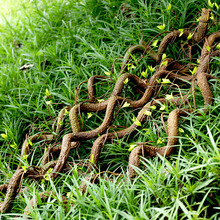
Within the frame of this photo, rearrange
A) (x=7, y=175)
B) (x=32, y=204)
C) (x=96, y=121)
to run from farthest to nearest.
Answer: (x=96, y=121), (x=7, y=175), (x=32, y=204)

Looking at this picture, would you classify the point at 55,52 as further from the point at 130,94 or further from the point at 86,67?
the point at 130,94

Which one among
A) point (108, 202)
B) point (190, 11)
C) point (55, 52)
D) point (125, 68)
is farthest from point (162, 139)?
point (55, 52)

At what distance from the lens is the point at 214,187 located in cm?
124

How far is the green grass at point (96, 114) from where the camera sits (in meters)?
1.31

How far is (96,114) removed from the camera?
2.16 meters

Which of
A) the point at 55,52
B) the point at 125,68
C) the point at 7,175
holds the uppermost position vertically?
the point at 55,52

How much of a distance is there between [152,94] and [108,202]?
108 centimetres

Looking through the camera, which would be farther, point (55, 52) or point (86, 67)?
point (55, 52)

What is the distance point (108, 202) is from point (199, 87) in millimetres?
1089

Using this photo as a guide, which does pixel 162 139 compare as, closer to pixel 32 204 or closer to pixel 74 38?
pixel 32 204

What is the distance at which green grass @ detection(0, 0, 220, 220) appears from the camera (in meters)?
1.31

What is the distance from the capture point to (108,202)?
1.31 meters

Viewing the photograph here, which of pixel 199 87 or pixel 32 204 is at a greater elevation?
pixel 199 87

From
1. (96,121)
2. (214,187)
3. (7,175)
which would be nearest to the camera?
(214,187)
